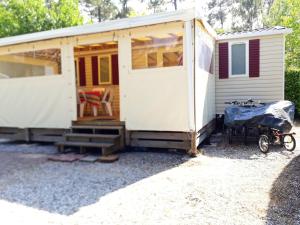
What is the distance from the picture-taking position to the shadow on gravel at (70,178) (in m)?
3.87

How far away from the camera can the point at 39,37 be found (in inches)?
280

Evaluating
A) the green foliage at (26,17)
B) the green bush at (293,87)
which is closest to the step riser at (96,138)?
the green bush at (293,87)

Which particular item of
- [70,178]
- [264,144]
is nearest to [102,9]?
[264,144]

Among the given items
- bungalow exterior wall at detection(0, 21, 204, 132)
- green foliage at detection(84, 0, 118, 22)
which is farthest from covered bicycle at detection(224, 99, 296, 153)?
green foliage at detection(84, 0, 118, 22)

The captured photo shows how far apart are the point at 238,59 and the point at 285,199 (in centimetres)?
603

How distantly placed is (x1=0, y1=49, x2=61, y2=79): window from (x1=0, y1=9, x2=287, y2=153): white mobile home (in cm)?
2

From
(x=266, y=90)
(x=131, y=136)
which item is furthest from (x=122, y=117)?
(x=266, y=90)

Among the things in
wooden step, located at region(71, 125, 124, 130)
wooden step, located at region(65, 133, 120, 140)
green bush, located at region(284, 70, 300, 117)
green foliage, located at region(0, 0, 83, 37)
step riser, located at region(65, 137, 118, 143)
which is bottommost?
step riser, located at region(65, 137, 118, 143)

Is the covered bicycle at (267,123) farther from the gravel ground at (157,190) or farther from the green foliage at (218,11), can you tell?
the green foliage at (218,11)

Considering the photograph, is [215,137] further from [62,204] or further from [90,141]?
[62,204]

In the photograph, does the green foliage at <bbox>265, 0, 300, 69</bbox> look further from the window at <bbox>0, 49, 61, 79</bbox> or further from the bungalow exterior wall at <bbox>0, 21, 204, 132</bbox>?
the window at <bbox>0, 49, 61, 79</bbox>

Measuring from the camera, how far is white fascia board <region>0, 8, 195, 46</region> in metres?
5.58

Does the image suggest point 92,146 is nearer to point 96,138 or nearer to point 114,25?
point 96,138

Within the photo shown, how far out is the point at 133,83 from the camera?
639 cm
